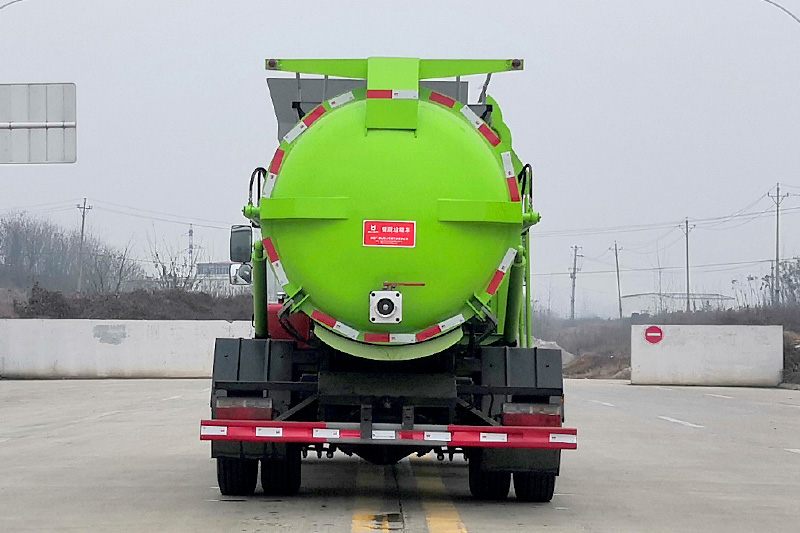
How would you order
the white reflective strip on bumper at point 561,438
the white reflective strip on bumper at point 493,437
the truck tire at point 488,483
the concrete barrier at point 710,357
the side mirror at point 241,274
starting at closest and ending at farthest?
the white reflective strip on bumper at point 493,437 → the white reflective strip on bumper at point 561,438 → the truck tire at point 488,483 → the side mirror at point 241,274 → the concrete barrier at point 710,357

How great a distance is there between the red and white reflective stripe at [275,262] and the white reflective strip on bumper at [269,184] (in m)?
0.34

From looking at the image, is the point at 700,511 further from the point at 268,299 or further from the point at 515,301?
the point at 268,299

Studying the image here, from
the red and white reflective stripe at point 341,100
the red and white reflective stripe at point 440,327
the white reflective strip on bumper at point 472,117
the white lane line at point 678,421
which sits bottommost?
the white lane line at point 678,421

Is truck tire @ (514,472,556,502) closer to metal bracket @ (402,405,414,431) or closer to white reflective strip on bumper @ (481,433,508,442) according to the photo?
white reflective strip on bumper @ (481,433,508,442)

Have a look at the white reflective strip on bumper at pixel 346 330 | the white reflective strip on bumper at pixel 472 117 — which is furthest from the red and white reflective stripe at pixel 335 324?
the white reflective strip on bumper at pixel 472 117

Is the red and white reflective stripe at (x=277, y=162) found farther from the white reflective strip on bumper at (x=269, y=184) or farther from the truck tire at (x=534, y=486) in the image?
the truck tire at (x=534, y=486)

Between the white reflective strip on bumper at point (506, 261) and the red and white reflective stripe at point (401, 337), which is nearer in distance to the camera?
the red and white reflective stripe at point (401, 337)

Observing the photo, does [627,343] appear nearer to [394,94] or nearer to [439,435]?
[439,435]

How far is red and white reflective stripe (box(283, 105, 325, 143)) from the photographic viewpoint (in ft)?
33.0

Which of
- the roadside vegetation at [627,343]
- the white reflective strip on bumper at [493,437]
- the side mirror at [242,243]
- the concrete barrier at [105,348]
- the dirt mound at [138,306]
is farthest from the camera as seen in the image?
the dirt mound at [138,306]

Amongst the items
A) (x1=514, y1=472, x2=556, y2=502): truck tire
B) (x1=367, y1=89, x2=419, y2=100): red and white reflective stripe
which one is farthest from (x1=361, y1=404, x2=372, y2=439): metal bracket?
(x1=367, y1=89, x2=419, y2=100): red and white reflective stripe

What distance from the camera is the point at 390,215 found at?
9555 millimetres

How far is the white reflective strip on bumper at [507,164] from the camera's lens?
396 inches

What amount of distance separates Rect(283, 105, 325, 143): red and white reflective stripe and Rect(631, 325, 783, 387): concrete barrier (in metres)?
34.9
